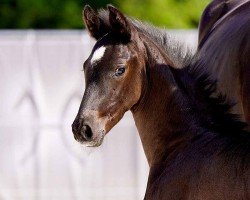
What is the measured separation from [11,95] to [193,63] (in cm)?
378

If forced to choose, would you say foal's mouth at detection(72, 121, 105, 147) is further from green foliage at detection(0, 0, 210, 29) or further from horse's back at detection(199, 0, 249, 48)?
green foliage at detection(0, 0, 210, 29)

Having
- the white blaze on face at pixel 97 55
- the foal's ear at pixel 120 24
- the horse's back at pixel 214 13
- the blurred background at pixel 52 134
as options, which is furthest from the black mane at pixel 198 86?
the blurred background at pixel 52 134

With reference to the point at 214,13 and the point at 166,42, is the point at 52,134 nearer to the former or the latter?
the point at 214,13

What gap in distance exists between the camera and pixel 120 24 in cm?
614

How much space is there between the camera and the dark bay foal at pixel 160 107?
19.2 ft

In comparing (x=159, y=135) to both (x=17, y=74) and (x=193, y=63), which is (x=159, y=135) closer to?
(x=193, y=63)

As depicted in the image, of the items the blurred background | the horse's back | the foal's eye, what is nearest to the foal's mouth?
the foal's eye

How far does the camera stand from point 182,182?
19.3 ft

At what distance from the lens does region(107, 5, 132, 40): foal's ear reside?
6129mm

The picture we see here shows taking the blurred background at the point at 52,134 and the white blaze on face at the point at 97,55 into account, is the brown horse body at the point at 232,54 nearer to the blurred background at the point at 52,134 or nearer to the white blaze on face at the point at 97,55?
the white blaze on face at the point at 97,55

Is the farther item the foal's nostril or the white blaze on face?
the white blaze on face

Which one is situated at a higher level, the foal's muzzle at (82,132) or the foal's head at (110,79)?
the foal's head at (110,79)

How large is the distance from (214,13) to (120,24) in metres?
2.23

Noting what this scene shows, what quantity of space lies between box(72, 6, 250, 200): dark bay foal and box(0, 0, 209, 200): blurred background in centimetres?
347
